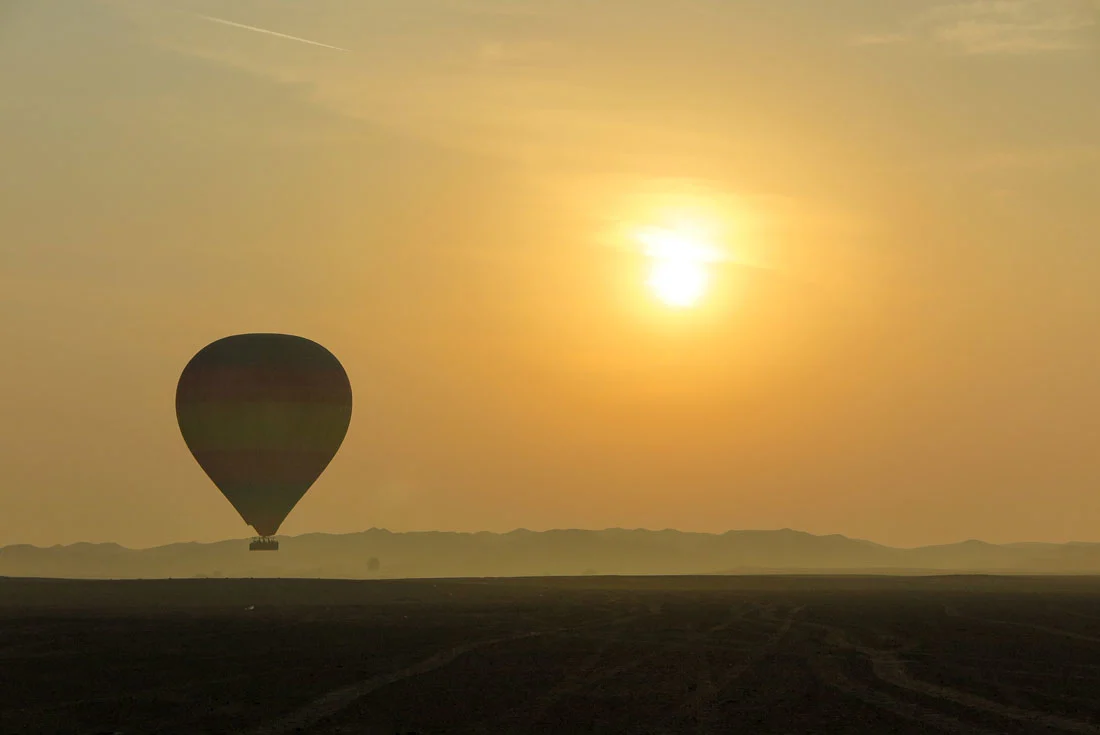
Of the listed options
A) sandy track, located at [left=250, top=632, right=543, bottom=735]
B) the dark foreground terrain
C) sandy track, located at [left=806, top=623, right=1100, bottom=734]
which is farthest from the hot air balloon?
sandy track, located at [left=806, top=623, right=1100, bottom=734]

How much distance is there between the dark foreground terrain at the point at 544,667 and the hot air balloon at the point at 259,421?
1805 cm

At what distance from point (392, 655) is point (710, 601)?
122 feet

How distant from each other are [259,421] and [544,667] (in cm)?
5499

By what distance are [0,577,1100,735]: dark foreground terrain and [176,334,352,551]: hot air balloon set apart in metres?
18.1

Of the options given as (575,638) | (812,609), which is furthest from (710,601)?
(575,638)

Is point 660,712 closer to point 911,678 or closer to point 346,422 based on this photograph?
point 911,678

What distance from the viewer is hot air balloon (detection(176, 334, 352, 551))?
92125 millimetres

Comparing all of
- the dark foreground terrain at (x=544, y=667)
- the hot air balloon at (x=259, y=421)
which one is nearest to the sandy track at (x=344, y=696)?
the dark foreground terrain at (x=544, y=667)

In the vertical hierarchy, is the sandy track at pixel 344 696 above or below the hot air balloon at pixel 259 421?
below

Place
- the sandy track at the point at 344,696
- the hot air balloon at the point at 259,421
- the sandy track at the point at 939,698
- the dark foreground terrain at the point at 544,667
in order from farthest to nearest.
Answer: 1. the hot air balloon at the point at 259,421
2. the dark foreground terrain at the point at 544,667
3. the sandy track at the point at 939,698
4. the sandy track at the point at 344,696

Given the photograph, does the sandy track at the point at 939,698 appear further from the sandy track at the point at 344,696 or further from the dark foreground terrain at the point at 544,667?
the sandy track at the point at 344,696

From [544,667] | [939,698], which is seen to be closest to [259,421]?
[544,667]

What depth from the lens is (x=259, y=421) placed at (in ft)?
301

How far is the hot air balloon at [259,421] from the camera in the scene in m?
92.1
